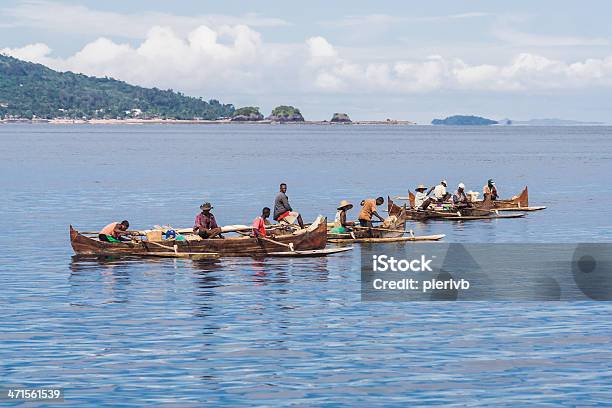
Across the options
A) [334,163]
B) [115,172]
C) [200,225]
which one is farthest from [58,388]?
[334,163]

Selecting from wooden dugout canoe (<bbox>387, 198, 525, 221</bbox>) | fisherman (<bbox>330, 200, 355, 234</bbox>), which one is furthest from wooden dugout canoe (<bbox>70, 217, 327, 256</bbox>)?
wooden dugout canoe (<bbox>387, 198, 525, 221</bbox>)

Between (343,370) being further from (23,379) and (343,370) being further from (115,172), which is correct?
(115,172)

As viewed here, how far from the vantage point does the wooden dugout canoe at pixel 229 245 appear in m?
43.2

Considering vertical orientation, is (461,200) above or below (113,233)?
above

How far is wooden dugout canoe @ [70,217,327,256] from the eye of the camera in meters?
43.2

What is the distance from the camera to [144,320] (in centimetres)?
3094

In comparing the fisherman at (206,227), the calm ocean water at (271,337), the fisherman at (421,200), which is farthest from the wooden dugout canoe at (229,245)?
the fisherman at (421,200)

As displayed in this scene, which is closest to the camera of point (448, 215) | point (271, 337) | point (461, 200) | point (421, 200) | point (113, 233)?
point (271, 337)

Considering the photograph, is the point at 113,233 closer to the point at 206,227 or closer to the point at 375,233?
the point at 206,227

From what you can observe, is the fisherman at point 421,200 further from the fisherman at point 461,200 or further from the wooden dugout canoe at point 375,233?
the wooden dugout canoe at point 375,233

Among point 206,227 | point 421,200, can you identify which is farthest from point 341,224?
point 421,200

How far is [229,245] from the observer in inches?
1705

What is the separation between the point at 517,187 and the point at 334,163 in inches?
2098

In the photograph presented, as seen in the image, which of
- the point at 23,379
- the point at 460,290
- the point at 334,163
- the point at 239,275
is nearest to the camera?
the point at 23,379
